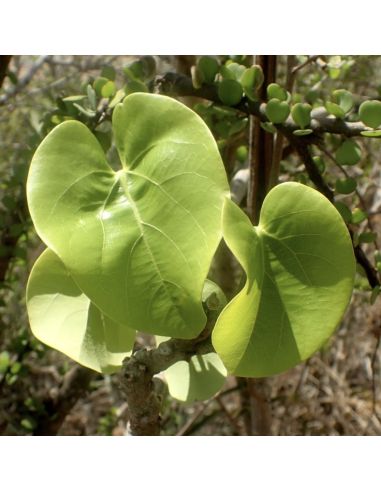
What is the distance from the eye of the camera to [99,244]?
34 centimetres

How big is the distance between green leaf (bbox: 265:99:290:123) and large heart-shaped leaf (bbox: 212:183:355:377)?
131 millimetres

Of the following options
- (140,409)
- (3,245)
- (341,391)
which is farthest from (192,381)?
(341,391)

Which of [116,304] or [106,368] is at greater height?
[116,304]

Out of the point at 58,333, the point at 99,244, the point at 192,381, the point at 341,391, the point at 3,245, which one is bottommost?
the point at 341,391

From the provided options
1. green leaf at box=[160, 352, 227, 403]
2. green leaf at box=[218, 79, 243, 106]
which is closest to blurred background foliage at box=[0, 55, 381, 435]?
green leaf at box=[218, 79, 243, 106]

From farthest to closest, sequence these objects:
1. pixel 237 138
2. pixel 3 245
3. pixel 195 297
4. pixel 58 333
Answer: pixel 3 245 → pixel 237 138 → pixel 58 333 → pixel 195 297

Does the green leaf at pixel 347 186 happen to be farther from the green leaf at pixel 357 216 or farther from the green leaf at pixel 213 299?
the green leaf at pixel 213 299

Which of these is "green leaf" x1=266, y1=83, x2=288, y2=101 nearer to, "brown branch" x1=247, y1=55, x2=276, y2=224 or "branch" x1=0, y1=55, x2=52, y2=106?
"brown branch" x1=247, y1=55, x2=276, y2=224

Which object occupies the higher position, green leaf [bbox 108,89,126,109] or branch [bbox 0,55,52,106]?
green leaf [bbox 108,89,126,109]

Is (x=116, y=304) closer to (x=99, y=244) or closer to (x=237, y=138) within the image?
(x=99, y=244)

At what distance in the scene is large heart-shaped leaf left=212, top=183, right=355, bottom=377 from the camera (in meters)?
0.34

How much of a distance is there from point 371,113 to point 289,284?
0.16m

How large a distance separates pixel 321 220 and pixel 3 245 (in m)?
0.69

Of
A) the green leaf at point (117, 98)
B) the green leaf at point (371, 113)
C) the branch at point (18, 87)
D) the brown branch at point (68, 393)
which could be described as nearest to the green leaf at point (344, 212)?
the green leaf at point (371, 113)
